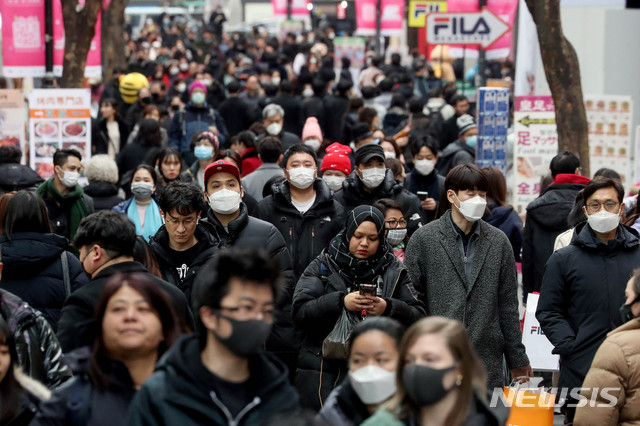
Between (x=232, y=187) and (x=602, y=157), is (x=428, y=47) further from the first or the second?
(x=232, y=187)

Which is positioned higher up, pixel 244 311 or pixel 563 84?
pixel 563 84

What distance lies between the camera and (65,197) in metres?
9.61

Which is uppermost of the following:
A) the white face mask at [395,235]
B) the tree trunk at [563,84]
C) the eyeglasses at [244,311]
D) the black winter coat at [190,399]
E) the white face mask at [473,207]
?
the tree trunk at [563,84]

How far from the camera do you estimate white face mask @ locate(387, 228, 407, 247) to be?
814 cm

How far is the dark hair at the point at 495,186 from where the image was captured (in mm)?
9742

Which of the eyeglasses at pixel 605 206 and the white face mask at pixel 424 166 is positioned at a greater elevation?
the eyeglasses at pixel 605 206

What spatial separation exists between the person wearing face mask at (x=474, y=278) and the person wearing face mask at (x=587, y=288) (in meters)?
0.23

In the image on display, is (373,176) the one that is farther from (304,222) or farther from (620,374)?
(620,374)

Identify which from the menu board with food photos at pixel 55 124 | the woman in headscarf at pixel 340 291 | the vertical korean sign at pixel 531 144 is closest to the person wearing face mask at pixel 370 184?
the woman in headscarf at pixel 340 291

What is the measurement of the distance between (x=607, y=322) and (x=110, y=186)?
17.1 feet

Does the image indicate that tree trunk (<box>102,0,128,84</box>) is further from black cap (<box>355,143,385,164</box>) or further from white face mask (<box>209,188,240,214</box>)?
white face mask (<box>209,188,240,214</box>)

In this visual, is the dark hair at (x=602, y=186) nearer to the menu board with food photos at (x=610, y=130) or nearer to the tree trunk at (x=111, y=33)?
the menu board with food photos at (x=610, y=130)

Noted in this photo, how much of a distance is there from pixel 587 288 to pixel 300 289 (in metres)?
1.73

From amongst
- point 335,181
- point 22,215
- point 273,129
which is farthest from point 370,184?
point 273,129
